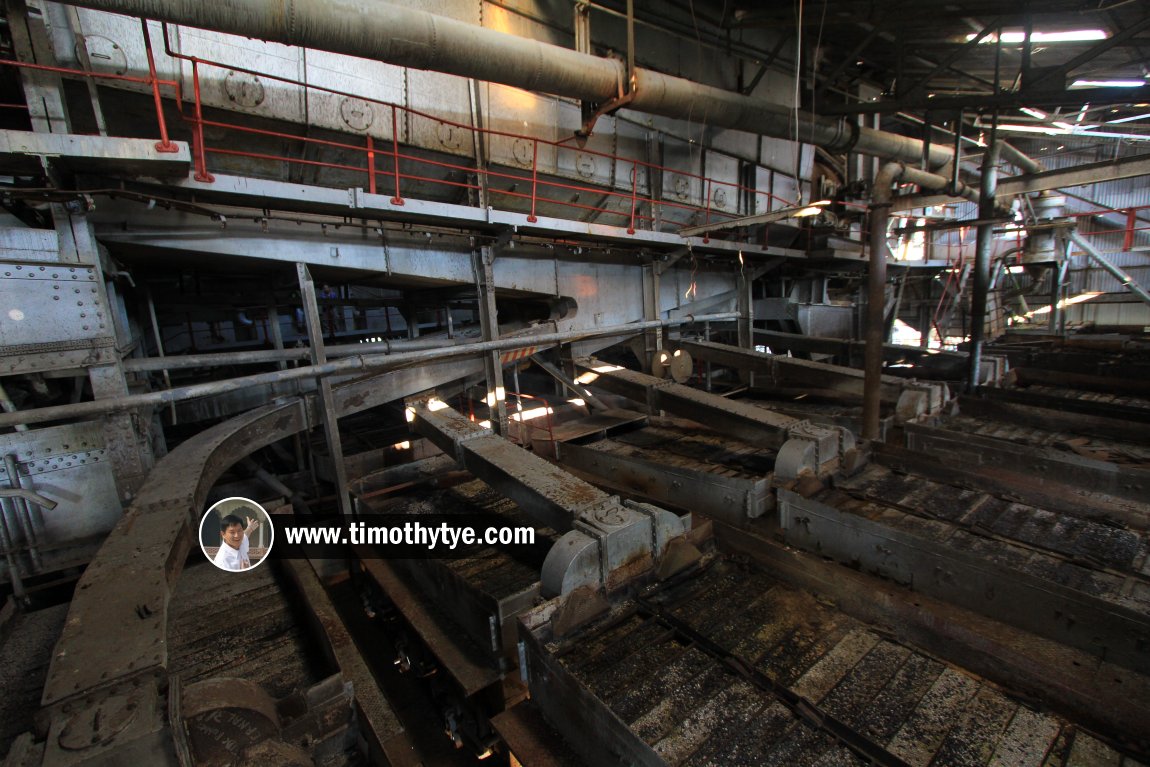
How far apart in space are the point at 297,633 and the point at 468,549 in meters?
1.39

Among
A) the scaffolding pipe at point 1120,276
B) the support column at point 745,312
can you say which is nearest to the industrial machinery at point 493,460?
the support column at point 745,312

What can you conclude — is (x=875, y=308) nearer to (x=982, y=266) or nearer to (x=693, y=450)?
(x=693, y=450)

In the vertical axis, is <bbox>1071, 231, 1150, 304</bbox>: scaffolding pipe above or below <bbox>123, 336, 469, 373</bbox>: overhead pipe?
above

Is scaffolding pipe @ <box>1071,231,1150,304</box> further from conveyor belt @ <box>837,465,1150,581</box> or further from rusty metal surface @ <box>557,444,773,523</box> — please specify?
rusty metal surface @ <box>557,444,773,523</box>

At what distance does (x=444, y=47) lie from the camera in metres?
4.25

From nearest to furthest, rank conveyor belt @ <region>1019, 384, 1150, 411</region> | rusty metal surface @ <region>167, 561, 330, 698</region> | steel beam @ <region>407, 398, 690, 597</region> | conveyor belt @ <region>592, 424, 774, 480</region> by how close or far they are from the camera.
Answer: steel beam @ <region>407, 398, 690, 597</region> < rusty metal surface @ <region>167, 561, 330, 698</region> < conveyor belt @ <region>592, 424, 774, 480</region> < conveyor belt @ <region>1019, 384, 1150, 411</region>

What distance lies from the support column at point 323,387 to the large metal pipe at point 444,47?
2.15m

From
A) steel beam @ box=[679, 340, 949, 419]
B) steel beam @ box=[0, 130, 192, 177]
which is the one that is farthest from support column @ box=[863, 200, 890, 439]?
steel beam @ box=[0, 130, 192, 177]

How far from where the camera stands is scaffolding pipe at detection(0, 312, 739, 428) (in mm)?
3387

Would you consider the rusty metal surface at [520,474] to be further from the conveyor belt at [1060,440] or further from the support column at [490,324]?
the conveyor belt at [1060,440]

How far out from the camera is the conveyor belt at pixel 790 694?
83.1 inches

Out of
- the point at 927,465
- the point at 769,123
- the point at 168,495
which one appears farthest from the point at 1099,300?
the point at 168,495

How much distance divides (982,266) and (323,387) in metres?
9.33

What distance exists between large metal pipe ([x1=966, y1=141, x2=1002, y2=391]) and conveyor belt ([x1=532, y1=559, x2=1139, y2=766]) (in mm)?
6094
